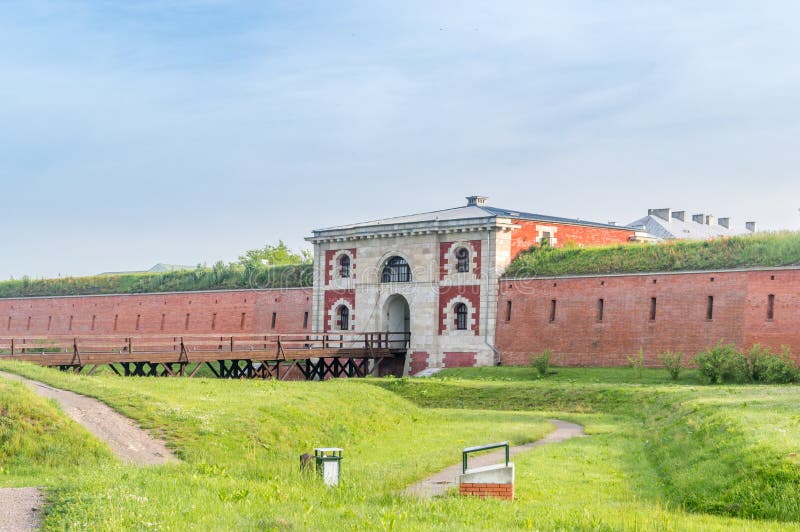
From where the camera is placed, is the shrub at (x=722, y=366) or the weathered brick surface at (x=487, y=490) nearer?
the weathered brick surface at (x=487, y=490)

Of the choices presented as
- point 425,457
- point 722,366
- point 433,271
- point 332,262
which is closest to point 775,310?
point 722,366

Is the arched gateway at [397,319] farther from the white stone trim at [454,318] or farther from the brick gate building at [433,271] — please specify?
the white stone trim at [454,318]

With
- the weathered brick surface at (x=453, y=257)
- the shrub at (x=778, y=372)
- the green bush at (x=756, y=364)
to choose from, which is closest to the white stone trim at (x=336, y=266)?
the weathered brick surface at (x=453, y=257)

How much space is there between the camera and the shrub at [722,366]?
31.1 meters

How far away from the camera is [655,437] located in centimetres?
2128

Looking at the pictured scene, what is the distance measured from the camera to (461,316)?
41281 mm

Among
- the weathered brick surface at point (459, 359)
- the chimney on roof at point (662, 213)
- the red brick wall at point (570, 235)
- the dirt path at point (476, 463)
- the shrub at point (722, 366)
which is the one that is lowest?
the dirt path at point (476, 463)

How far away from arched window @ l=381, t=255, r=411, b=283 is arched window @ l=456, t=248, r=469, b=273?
234 centimetres

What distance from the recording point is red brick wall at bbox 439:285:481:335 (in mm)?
40531

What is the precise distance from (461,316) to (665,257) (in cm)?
872

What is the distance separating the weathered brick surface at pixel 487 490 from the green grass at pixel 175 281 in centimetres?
3373

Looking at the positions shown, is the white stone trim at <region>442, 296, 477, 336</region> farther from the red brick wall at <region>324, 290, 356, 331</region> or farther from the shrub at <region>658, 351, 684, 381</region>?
the shrub at <region>658, 351, 684, 381</region>

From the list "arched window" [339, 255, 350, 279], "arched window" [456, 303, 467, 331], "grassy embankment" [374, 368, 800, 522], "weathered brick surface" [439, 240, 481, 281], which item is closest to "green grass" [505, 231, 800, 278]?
"weathered brick surface" [439, 240, 481, 281]

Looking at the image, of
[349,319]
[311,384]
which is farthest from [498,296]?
[311,384]
